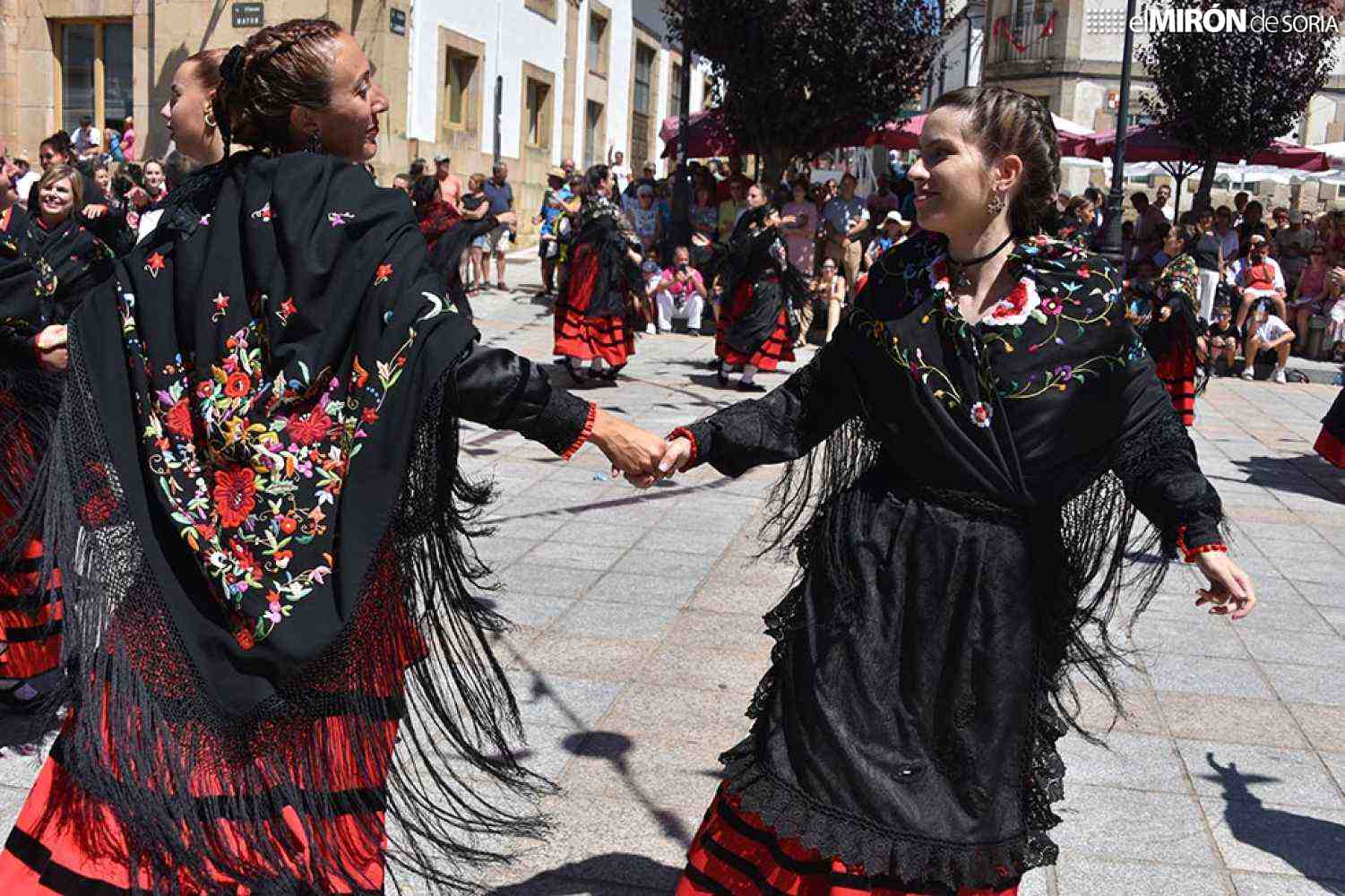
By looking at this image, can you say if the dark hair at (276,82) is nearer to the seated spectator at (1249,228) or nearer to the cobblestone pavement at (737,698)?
the cobblestone pavement at (737,698)

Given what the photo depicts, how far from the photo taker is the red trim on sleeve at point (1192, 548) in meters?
2.70

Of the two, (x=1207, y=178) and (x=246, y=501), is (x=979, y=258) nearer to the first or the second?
(x=246, y=501)

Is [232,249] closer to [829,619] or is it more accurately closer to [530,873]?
[829,619]

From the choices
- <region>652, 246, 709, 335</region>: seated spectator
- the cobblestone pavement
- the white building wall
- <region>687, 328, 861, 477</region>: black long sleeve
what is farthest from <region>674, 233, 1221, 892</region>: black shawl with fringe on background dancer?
the white building wall

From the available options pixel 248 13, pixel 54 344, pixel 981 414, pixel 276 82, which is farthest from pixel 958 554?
pixel 248 13

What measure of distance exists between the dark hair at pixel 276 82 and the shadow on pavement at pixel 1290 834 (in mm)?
3041

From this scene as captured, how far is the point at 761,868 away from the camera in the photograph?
2.65 metres

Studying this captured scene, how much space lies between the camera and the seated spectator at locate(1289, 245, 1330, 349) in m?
Result: 17.3

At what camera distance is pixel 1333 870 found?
3.71m

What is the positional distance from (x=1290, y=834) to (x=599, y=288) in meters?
8.68

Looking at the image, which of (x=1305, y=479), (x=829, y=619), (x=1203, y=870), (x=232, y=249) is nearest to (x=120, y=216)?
(x=232, y=249)

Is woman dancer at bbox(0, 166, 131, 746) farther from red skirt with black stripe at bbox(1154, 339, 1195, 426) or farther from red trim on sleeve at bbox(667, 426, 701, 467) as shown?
red skirt with black stripe at bbox(1154, 339, 1195, 426)

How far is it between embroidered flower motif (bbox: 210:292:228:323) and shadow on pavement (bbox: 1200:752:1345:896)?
117 inches

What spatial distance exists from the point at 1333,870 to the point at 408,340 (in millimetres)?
2809
